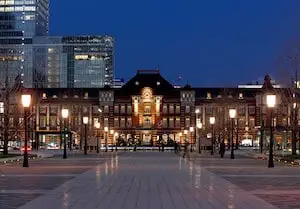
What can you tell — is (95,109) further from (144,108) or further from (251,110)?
(251,110)

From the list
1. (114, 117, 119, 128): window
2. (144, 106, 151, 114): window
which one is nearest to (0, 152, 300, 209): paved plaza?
(144, 106, 151, 114): window

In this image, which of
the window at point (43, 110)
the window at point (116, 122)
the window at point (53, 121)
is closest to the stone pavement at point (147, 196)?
Answer: the window at point (53, 121)

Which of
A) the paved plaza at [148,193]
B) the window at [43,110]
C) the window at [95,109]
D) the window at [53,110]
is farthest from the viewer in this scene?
the window at [95,109]

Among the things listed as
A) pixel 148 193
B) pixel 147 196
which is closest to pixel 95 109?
pixel 148 193

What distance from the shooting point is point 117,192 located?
74.8 feet

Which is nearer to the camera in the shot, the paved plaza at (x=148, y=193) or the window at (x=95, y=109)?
the paved plaza at (x=148, y=193)

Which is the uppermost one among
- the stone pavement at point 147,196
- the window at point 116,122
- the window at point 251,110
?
the window at point 251,110

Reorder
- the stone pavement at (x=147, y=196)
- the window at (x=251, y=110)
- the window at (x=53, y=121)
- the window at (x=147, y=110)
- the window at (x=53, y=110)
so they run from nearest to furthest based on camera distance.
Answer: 1. the stone pavement at (x=147, y=196)
2. the window at (x=251, y=110)
3. the window at (x=53, y=121)
4. the window at (x=53, y=110)
5. the window at (x=147, y=110)

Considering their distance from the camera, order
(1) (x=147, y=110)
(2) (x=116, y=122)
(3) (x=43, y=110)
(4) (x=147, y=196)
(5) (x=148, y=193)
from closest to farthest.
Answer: (4) (x=147, y=196) < (5) (x=148, y=193) < (3) (x=43, y=110) < (2) (x=116, y=122) < (1) (x=147, y=110)

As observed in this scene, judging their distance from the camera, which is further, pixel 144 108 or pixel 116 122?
pixel 144 108

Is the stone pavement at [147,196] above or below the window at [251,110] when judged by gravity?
below

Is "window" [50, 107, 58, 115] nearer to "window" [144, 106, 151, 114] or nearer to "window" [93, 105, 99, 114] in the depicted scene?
"window" [93, 105, 99, 114]

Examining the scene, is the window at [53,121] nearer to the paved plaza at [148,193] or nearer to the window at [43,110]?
the window at [43,110]

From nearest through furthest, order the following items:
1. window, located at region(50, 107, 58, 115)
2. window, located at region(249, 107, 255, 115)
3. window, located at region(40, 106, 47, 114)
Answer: window, located at region(249, 107, 255, 115) < window, located at region(50, 107, 58, 115) < window, located at region(40, 106, 47, 114)
